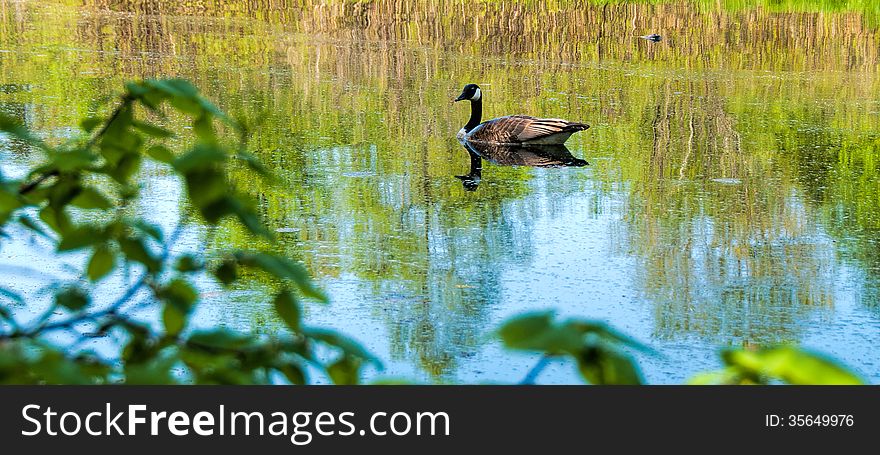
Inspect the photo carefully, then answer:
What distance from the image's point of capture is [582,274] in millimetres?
5270

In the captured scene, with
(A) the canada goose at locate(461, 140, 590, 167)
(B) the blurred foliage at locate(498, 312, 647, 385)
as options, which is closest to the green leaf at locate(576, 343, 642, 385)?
(B) the blurred foliage at locate(498, 312, 647, 385)

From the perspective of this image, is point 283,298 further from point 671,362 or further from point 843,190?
point 843,190

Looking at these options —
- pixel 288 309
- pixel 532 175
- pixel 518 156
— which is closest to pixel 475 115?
pixel 518 156

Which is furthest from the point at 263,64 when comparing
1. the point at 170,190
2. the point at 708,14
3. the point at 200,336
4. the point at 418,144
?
the point at 200,336

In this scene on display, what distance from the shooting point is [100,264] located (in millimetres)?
1485

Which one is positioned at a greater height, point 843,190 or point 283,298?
point 283,298

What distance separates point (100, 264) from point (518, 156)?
22.1 feet

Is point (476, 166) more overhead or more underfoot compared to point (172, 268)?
more underfoot

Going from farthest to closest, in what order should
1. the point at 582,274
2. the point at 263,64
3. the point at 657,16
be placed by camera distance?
the point at 657,16 < the point at 263,64 < the point at 582,274

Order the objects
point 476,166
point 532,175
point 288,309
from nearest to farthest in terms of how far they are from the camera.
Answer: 1. point 288,309
2. point 532,175
3. point 476,166

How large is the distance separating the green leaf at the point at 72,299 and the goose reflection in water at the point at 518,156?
5.76 meters

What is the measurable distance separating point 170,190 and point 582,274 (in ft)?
8.29

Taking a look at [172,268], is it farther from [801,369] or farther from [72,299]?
[801,369]

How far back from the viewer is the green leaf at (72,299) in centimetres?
160
